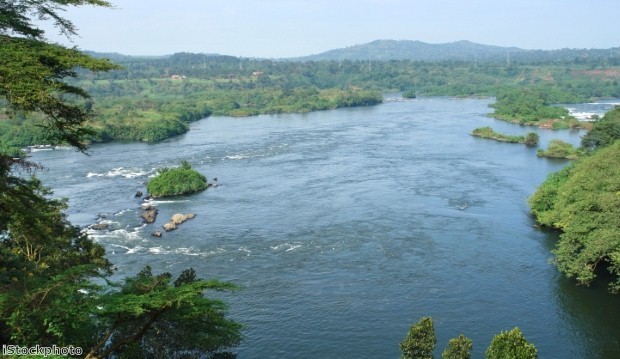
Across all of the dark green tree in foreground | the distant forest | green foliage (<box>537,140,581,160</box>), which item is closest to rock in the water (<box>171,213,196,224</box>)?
the dark green tree in foreground

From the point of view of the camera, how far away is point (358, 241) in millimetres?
30938

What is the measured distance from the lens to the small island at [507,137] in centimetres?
5934

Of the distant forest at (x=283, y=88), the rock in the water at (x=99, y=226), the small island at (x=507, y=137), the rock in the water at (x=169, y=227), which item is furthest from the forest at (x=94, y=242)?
the small island at (x=507, y=137)

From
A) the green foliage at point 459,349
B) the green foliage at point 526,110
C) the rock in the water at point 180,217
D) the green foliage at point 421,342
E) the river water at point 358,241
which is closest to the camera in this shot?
the green foliage at point 459,349

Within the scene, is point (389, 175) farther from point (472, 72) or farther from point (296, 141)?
point (472, 72)

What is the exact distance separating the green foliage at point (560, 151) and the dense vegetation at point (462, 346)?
41.2 meters

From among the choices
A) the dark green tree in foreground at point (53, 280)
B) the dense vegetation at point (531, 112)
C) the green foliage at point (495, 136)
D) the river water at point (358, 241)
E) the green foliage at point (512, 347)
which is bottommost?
the river water at point (358, 241)

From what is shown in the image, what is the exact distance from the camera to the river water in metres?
22.0

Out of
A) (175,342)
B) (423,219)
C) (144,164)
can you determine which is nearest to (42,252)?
(175,342)

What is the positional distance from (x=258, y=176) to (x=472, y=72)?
119034mm

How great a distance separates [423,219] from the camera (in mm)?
34375

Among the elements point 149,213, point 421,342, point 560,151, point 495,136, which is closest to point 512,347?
point 421,342

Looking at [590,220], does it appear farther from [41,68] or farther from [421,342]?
[41,68]

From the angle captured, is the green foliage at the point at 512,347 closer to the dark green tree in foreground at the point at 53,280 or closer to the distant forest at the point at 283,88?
the dark green tree in foreground at the point at 53,280
